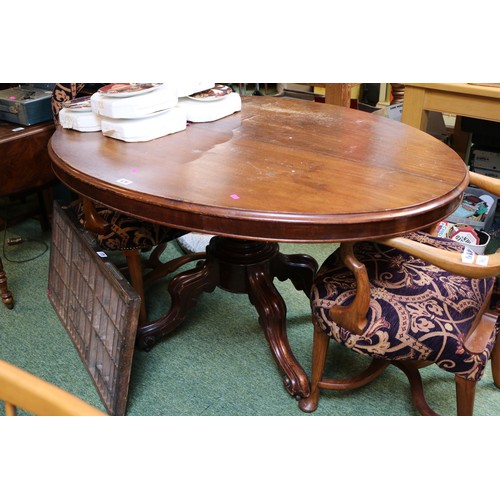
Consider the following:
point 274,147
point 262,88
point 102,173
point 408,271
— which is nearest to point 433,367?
point 408,271

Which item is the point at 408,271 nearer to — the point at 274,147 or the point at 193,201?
the point at 274,147

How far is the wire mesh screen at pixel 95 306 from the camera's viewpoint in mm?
1650

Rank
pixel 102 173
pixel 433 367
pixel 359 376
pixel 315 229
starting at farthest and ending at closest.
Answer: pixel 433 367, pixel 359 376, pixel 102 173, pixel 315 229

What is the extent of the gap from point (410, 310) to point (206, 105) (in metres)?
0.96

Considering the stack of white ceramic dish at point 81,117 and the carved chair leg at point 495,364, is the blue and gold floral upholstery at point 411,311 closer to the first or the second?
the carved chair leg at point 495,364

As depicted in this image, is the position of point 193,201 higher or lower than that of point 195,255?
higher

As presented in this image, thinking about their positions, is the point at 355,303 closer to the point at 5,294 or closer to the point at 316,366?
the point at 316,366

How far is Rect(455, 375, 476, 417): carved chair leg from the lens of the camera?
1385 mm

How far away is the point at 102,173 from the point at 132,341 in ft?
1.71

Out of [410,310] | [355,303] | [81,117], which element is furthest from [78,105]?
[410,310]

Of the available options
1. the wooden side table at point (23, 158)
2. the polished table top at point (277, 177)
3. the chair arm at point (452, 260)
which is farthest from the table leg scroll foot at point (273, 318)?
the wooden side table at point (23, 158)

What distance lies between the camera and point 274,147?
1.59 metres

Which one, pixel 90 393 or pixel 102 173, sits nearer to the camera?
pixel 102 173

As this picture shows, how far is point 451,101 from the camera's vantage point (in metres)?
2.29
